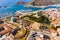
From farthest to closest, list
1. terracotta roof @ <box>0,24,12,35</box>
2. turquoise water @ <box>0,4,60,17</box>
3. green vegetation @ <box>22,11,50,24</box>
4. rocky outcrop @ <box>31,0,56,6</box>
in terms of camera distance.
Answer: rocky outcrop @ <box>31,0,56,6</box>
turquoise water @ <box>0,4,60,17</box>
green vegetation @ <box>22,11,50,24</box>
terracotta roof @ <box>0,24,12,35</box>

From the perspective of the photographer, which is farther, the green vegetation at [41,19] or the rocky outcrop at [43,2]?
the rocky outcrop at [43,2]

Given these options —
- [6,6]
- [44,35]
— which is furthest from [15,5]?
[44,35]

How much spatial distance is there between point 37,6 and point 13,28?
1.15 metres

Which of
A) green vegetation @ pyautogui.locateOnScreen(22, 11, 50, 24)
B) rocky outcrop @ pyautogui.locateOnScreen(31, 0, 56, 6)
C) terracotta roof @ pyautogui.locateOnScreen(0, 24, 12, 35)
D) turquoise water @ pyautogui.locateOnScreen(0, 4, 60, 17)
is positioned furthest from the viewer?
rocky outcrop @ pyautogui.locateOnScreen(31, 0, 56, 6)

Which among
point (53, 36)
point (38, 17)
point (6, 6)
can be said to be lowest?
point (53, 36)

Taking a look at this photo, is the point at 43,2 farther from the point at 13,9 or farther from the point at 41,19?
the point at 13,9

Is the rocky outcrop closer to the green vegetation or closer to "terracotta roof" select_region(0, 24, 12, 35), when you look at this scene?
the green vegetation

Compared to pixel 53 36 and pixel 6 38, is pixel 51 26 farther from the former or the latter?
pixel 6 38

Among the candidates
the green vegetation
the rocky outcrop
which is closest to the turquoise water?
the rocky outcrop

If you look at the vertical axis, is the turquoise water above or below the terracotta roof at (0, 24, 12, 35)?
above

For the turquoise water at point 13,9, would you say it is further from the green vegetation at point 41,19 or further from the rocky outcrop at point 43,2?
the green vegetation at point 41,19

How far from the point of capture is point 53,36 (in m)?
4.73

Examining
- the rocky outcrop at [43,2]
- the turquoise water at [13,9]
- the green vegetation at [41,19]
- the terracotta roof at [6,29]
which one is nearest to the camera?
the terracotta roof at [6,29]

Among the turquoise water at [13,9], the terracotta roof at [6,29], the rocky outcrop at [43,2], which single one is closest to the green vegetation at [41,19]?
the turquoise water at [13,9]
